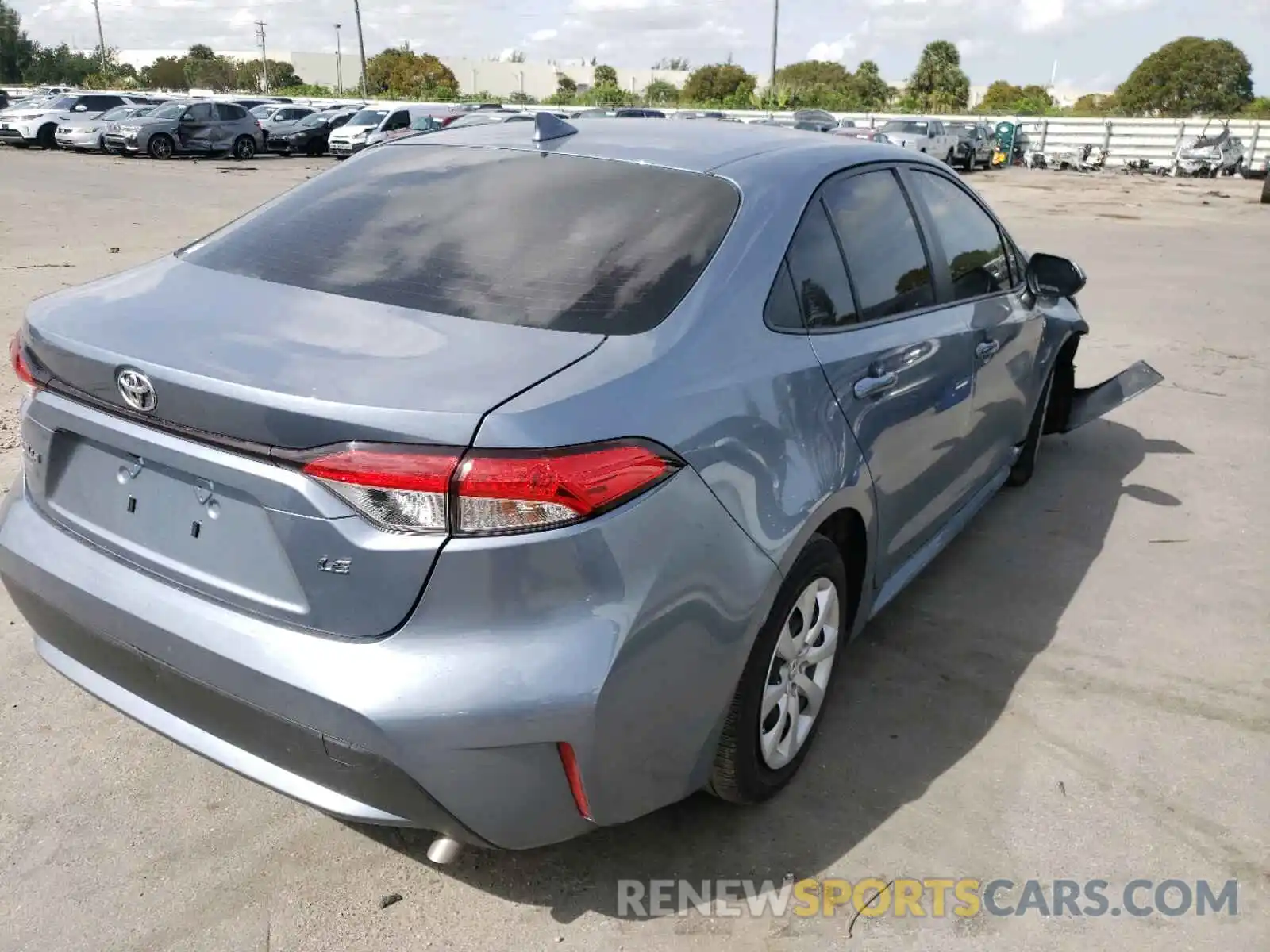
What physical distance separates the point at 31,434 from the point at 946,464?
109 inches

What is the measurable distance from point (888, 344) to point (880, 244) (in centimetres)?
38

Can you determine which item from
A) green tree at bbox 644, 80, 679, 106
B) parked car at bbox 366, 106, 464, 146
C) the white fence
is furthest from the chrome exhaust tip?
green tree at bbox 644, 80, 679, 106

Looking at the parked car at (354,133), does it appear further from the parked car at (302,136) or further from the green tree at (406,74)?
the green tree at (406,74)

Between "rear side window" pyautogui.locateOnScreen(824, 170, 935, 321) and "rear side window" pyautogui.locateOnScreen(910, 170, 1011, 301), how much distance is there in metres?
0.24

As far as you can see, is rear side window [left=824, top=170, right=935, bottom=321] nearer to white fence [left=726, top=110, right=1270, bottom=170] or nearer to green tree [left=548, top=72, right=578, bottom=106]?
white fence [left=726, top=110, right=1270, bottom=170]

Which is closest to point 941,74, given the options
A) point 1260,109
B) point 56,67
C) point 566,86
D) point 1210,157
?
point 1260,109

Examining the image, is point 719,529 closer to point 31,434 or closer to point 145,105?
point 31,434

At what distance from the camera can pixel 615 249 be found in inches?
102

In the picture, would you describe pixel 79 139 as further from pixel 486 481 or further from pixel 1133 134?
pixel 1133 134

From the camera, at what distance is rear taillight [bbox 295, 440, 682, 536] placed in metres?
1.92

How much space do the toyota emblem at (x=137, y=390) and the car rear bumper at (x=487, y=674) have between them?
38 centimetres

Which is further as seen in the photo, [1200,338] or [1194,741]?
[1200,338]

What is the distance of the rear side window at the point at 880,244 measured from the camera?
3.08 metres

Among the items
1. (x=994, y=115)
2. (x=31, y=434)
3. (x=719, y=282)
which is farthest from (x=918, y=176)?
(x=994, y=115)
